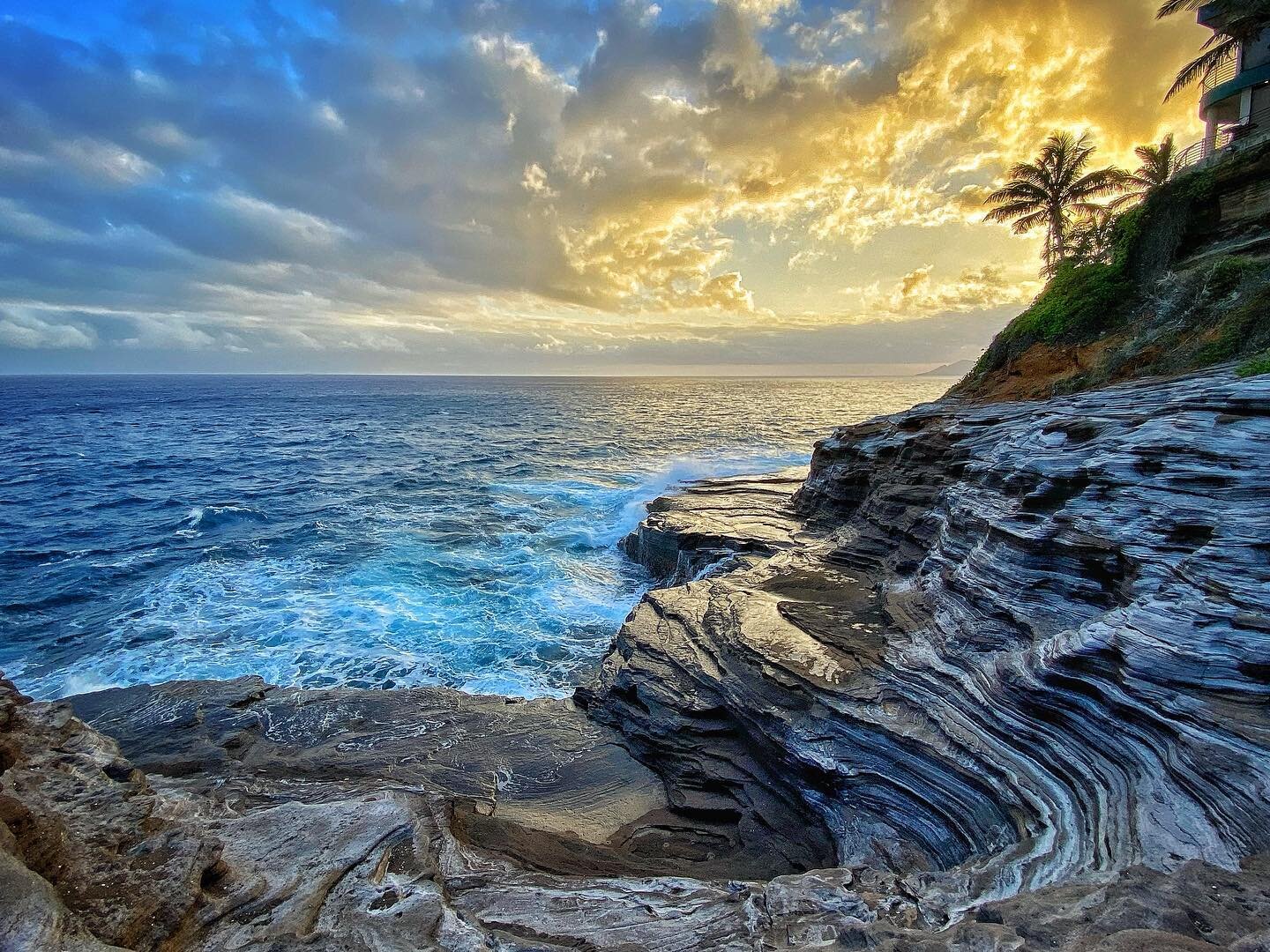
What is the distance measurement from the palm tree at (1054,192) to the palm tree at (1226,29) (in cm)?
844

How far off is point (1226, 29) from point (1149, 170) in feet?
58.9

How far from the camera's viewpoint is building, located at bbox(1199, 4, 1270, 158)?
2573 centimetres

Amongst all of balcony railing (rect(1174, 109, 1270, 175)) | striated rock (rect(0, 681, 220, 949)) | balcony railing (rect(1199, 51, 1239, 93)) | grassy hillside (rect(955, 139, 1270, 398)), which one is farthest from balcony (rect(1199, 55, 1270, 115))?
striated rock (rect(0, 681, 220, 949))

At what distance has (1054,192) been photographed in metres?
33.2

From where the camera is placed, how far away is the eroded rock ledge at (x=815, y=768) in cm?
531

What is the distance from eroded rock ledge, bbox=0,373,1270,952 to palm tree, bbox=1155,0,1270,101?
21150 mm

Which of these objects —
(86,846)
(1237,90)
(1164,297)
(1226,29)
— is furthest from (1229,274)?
(86,846)

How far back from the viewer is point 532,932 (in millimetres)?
5883

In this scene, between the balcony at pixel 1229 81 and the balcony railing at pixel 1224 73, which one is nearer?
the balcony at pixel 1229 81

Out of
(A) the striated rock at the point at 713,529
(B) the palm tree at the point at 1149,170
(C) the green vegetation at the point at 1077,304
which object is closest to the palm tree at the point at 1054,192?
(B) the palm tree at the point at 1149,170

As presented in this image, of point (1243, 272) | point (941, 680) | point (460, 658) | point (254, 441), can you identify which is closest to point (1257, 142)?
point (1243, 272)

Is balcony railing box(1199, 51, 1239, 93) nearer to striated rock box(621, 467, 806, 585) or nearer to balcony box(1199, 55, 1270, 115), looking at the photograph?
balcony box(1199, 55, 1270, 115)

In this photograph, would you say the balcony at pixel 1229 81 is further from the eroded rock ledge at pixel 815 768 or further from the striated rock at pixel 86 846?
the striated rock at pixel 86 846

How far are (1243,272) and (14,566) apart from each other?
147 ft
